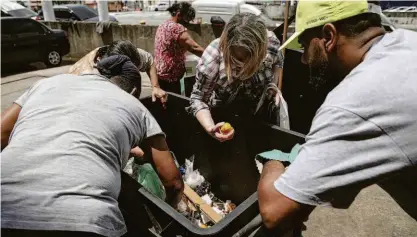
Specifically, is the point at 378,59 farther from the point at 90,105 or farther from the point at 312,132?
the point at 90,105

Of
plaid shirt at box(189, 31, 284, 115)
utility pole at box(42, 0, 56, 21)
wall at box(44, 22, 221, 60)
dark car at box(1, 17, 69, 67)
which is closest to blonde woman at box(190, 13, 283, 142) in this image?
plaid shirt at box(189, 31, 284, 115)

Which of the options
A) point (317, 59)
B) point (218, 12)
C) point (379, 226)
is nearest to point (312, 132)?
point (317, 59)

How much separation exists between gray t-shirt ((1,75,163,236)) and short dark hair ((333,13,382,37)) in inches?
40.7

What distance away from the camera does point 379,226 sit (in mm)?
2520

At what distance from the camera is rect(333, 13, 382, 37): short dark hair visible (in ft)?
4.08

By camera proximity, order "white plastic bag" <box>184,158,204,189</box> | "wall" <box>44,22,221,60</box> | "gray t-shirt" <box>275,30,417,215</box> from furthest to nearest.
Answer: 1. "wall" <box>44,22,221,60</box>
2. "white plastic bag" <box>184,158,204,189</box>
3. "gray t-shirt" <box>275,30,417,215</box>

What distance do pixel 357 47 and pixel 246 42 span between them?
2.49ft

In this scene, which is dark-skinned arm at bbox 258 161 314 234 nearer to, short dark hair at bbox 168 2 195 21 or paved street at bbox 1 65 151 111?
short dark hair at bbox 168 2 195 21

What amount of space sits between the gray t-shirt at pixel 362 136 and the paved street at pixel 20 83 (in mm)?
5103

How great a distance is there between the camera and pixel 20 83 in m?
7.53

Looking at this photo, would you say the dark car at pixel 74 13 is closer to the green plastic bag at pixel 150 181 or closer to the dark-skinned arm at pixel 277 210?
the green plastic bag at pixel 150 181

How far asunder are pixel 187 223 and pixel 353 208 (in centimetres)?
216

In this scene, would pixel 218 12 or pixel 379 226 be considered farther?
pixel 218 12

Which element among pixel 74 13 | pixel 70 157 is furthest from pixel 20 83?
pixel 70 157
